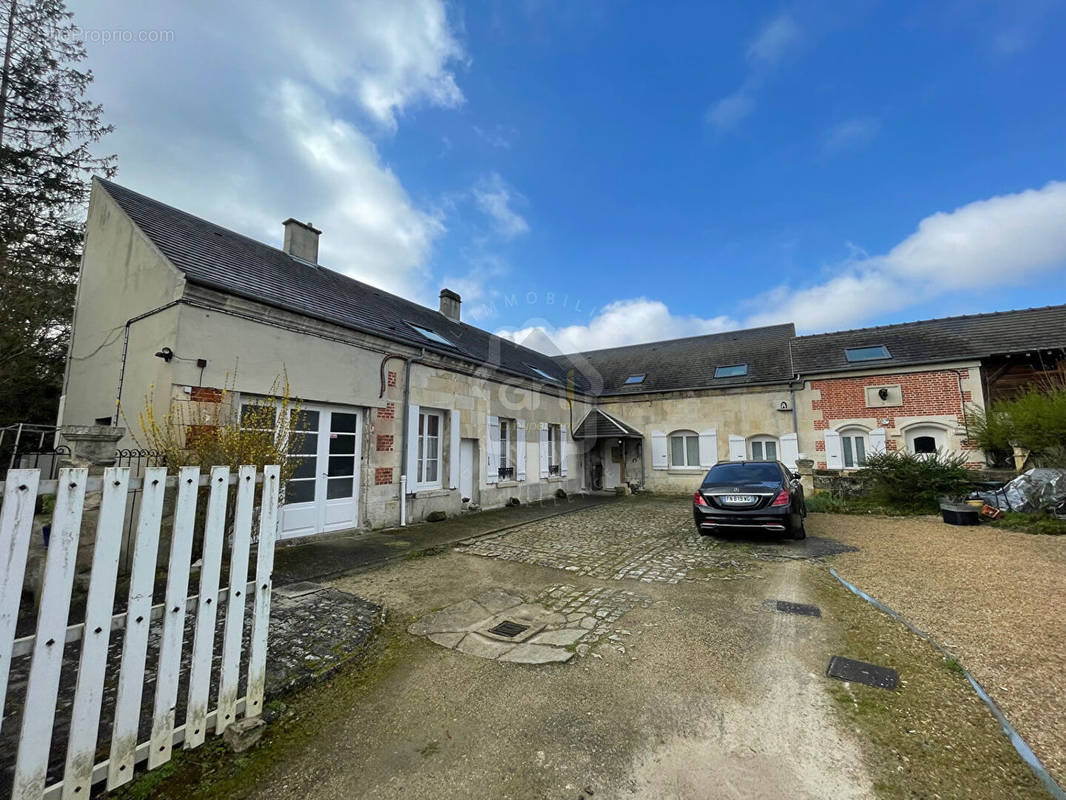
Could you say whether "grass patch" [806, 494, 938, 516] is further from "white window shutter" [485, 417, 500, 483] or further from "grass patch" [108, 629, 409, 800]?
"grass patch" [108, 629, 409, 800]

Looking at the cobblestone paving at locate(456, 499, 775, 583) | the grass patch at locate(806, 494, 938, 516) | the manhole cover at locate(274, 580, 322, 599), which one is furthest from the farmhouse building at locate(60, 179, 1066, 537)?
the grass patch at locate(806, 494, 938, 516)

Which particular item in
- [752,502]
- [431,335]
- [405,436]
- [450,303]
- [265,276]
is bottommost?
[752,502]

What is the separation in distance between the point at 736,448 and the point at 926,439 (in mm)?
4892

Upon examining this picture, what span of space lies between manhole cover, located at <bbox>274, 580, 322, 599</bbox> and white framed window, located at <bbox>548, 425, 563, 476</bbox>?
953 cm

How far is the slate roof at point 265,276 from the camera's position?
258 inches

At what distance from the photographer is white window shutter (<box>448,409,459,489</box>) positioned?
380 inches

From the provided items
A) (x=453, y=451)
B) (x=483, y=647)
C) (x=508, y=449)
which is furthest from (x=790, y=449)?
(x=483, y=647)

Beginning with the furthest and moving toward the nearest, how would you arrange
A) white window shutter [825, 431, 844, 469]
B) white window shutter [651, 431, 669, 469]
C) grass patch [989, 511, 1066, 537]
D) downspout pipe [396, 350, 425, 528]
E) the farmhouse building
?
white window shutter [651, 431, 669, 469]
white window shutter [825, 431, 844, 469]
downspout pipe [396, 350, 425, 528]
grass patch [989, 511, 1066, 537]
the farmhouse building

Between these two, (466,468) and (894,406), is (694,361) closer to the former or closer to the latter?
(894,406)

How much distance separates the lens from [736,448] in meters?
14.3

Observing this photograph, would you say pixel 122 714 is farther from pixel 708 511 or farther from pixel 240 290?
pixel 708 511

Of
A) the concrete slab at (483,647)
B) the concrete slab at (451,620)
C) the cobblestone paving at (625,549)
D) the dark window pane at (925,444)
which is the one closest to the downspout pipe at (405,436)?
the cobblestone paving at (625,549)

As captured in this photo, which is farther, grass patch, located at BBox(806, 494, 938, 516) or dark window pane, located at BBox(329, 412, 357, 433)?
grass patch, located at BBox(806, 494, 938, 516)

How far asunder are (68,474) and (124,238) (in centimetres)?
765
